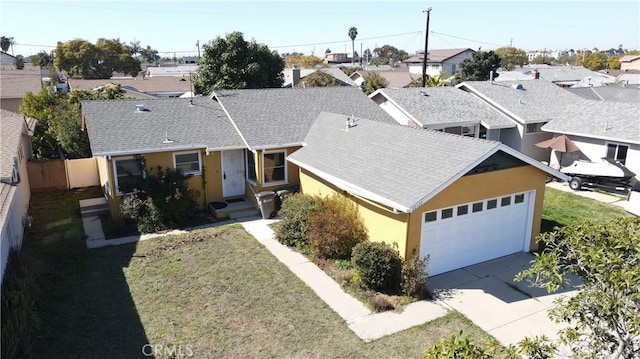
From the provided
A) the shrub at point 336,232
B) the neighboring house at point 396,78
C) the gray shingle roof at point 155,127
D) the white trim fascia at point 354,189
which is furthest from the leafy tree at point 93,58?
the shrub at point 336,232

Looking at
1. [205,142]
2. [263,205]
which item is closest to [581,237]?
[263,205]

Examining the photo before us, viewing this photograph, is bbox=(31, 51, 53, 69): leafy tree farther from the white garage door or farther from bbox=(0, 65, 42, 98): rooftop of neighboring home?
the white garage door

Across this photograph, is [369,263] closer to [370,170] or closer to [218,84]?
[370,170]

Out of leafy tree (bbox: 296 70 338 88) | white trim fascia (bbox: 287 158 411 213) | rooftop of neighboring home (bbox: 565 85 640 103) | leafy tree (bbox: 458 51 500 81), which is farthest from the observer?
leafy tree (bbox: 458 51 500 81)

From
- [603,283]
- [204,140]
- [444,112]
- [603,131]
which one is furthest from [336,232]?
[603,131]

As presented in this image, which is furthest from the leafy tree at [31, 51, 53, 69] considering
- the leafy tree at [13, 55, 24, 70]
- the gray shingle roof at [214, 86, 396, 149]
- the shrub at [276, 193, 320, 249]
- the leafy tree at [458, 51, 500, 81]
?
the shrub at [276, 193, 320, 249]

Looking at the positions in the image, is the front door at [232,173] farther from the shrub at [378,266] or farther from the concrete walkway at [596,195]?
the concrete walkway at [596,195]
